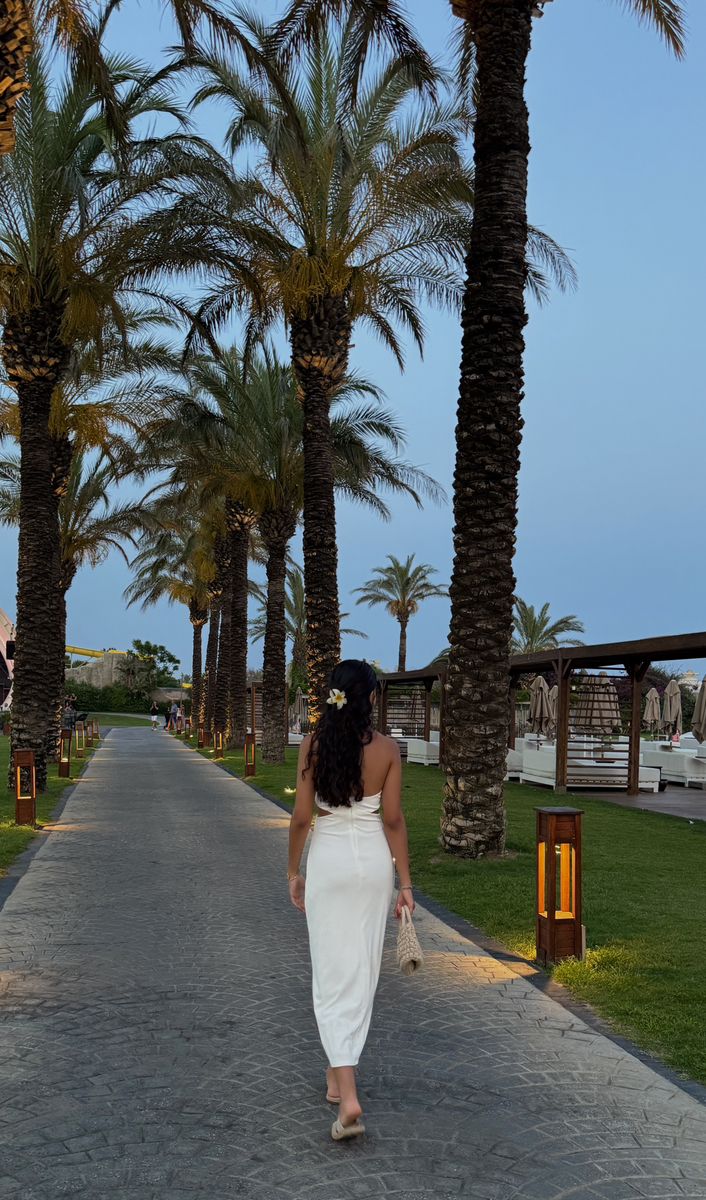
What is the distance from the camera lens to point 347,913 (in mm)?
4191

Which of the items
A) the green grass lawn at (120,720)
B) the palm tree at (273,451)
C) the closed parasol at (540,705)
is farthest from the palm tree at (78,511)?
the green grass lawn at (120,720)

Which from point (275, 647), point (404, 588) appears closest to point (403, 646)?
point (404, 588)

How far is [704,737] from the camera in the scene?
17.7 metres

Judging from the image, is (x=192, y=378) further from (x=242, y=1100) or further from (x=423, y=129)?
(x=242, y=1100)

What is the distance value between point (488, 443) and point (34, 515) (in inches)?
392

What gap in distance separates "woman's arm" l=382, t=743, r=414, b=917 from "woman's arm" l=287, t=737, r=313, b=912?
1.05ft

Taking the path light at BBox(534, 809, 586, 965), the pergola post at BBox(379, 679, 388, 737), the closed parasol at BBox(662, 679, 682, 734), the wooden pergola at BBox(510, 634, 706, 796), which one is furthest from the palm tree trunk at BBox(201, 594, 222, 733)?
the path light at BBox(534, 809, 586, 965)

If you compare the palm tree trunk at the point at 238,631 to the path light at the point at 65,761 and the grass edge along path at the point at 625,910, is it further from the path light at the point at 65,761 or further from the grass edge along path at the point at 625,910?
the grass edge along path at the point at 625,910

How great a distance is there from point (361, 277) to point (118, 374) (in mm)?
8017

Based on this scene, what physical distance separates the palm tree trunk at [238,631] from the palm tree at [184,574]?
6.34m

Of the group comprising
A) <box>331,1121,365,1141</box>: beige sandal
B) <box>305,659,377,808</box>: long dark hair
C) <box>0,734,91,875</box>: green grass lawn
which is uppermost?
<box>305,659,377,808</box>: long dark hair

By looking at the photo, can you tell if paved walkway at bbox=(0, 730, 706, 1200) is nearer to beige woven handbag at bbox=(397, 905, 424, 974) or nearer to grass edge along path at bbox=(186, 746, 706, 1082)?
grass edge along path at bbox=(186, 746, 706, 1082)

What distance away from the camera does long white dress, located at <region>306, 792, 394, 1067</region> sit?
413 centimetres

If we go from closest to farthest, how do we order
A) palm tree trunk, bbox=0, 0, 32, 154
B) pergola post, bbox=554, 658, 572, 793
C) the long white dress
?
the long white dress → palm tree trunk, bbox=0, 0, 32, 154 → pergola post, bbox=554, 658, 572, 793
